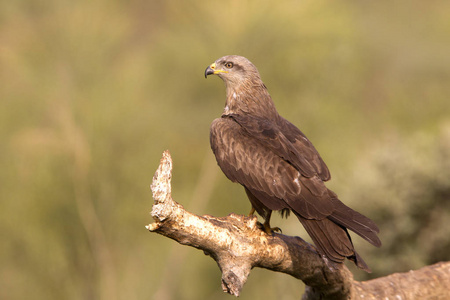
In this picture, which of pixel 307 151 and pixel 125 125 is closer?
pixel 307 151

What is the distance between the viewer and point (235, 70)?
275 inches

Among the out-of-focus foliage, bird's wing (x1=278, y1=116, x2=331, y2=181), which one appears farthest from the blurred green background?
bird's wing (x1=278, y1=116, x2=331, y2=181)

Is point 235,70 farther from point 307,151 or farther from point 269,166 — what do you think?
point 269,166

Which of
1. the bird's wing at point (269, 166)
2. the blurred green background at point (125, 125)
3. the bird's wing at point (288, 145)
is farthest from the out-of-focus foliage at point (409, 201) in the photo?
the bird's wing at point (269, 166)

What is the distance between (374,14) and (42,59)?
61.9 feet

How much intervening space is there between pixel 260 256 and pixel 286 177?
78 cm

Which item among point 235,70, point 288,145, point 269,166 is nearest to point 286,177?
point 269,166

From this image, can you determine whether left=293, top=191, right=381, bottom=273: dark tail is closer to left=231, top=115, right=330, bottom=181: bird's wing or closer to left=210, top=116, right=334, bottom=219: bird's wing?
left=210, top=116, right=334, bottom=219: bird's wing

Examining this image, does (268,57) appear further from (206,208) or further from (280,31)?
(206,208)

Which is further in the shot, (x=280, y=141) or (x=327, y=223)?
(x=280, y=141)

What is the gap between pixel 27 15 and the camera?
15.0 metres

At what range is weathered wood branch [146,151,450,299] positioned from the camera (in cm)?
449

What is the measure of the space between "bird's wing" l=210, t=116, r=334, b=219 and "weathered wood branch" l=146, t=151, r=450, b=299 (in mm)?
380

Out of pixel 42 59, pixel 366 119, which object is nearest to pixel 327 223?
pixel 42 59
